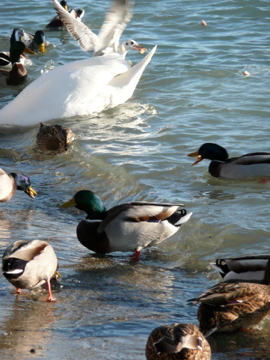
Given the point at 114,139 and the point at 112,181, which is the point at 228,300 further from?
the point at 114,139

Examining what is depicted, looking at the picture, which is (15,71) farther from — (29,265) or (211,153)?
(29,265)

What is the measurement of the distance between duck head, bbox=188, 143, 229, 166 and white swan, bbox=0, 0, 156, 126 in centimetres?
229

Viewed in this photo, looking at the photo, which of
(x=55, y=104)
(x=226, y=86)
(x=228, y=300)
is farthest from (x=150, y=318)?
(x=226, y=86)

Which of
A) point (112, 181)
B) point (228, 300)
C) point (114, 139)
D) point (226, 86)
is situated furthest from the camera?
point (226, 86)

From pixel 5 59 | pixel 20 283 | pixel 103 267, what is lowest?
pixel 5 59

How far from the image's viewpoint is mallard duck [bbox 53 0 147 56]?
985 centimetres

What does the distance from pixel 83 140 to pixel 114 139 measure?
0.40m

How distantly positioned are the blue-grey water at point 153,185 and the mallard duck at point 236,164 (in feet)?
0.40

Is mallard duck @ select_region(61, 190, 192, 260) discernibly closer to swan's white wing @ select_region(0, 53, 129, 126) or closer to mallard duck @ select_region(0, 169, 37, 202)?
mallard duck @ select_region(0, 169, 37, 202)

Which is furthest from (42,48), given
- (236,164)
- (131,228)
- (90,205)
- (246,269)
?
(246,269)

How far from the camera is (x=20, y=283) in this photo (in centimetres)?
503

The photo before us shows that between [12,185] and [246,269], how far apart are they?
294 centimetres

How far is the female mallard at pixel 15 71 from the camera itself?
12773 millimetres

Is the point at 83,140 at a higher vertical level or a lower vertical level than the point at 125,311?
lower
